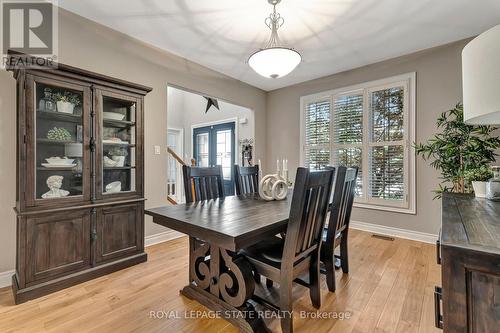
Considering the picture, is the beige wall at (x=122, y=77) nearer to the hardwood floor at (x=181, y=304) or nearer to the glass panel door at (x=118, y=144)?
the glass panel door at (x=118, y=144)

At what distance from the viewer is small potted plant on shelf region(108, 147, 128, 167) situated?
2.53 meters

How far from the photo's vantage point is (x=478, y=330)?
639 millimetres

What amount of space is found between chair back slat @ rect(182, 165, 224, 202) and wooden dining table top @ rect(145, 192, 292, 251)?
258mm

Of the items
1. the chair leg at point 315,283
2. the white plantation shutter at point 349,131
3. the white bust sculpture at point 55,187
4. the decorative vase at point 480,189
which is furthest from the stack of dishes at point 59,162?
the white plantation shutter at point 349,131

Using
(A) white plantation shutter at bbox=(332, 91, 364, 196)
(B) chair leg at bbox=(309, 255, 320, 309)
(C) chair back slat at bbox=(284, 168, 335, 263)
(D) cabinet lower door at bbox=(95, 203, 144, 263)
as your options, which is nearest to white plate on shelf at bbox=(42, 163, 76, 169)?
(D) cabinet lower door at bbox=(95, 203, 144, 263)

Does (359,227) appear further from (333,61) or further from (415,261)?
(333,61)

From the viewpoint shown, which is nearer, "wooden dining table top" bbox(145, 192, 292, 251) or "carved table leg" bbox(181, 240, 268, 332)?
Result: "wooden dining table top" bbox(145, 192, 292, 251)

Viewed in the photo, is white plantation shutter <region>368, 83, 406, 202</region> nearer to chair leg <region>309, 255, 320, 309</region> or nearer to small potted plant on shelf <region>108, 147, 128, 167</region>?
chair leg <region>309, 255, 320, 309</region>

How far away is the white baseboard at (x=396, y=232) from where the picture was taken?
3.20 meters

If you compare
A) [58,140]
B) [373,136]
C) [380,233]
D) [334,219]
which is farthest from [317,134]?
[58,140]

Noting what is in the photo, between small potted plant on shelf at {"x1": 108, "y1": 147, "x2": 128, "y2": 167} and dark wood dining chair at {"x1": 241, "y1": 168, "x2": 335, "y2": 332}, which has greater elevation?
small potted plant on shelf at {"x1": 108, "y1": 147, "x2": 128, "y2": 167}

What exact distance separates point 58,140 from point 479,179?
364cm

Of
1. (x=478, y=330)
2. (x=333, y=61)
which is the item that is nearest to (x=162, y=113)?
(x=333, y=61)

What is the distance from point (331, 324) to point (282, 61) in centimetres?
214
